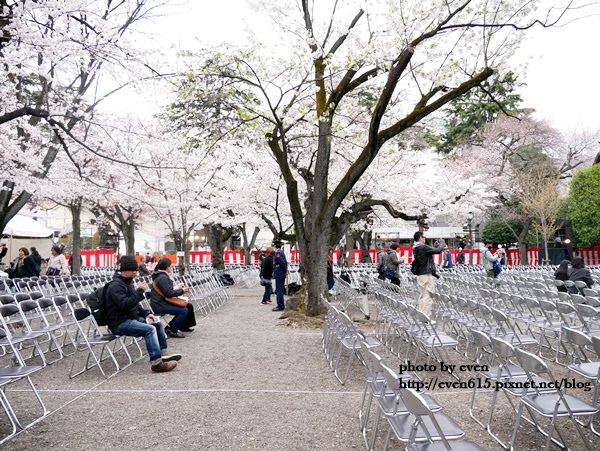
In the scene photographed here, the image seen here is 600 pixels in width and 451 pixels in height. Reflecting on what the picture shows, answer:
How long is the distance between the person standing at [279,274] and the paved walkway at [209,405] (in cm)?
454

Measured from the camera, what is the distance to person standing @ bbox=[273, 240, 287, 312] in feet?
37.9

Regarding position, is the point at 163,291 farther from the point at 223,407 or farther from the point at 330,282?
the point at 330,282

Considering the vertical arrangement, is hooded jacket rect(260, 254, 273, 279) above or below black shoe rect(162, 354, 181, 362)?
above

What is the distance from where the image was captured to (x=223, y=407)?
170 inches

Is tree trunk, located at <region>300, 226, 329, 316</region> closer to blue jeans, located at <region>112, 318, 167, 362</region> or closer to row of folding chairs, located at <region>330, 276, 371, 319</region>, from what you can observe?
row of folding chairs, located at <region>330, 276, 371, 319</region>

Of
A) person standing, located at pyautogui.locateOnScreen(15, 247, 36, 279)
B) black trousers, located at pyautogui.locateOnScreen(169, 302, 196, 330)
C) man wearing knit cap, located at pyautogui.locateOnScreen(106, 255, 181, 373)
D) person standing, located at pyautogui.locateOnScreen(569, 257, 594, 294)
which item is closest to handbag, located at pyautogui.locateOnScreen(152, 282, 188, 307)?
black trousers, located at pyautogui.locateOnScreen(169, 302, 196, 330)

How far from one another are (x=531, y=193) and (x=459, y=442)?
86.6 feet

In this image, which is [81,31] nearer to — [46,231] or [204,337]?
[204,337]

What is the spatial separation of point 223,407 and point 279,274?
746cm

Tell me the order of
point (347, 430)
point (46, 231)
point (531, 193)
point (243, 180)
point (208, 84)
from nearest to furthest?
point (347, 430)
point (208, 84)
point (243, 180)
point (46, 231)
point (531, 193)

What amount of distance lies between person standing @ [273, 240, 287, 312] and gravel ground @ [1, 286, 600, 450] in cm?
469

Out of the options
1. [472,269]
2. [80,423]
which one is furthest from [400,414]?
[472,269]

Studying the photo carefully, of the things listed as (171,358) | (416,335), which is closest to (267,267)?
(171,358)

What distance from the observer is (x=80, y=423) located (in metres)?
3.96
